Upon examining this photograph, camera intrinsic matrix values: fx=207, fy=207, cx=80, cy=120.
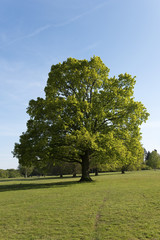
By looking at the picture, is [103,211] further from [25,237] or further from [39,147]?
[39,147]

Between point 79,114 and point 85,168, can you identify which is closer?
point 79,114

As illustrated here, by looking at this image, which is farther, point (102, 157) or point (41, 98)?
point (41, 98)

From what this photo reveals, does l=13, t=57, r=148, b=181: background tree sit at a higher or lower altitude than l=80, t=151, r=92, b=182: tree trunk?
higher

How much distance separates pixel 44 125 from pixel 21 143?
15.3 ft

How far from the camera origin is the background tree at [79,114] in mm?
28891

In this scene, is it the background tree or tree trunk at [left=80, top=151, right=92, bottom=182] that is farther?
tree trunk at [left=80, top=151, right=92, bottom=182]

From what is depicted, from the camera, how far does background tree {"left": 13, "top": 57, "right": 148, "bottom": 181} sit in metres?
28.9

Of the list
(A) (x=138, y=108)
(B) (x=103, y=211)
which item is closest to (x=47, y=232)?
(B) (x=103, y=211)

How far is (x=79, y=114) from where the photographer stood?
2917cm

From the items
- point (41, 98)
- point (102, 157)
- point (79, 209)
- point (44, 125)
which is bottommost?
point (79, 209)

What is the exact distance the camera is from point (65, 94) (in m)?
32.9

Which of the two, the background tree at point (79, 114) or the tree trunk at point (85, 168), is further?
the tree trunk at point (85, 168)

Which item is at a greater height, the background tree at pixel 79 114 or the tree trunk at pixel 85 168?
the background tree at pixel 79 114

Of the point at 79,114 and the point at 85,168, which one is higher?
the point at 79,114
